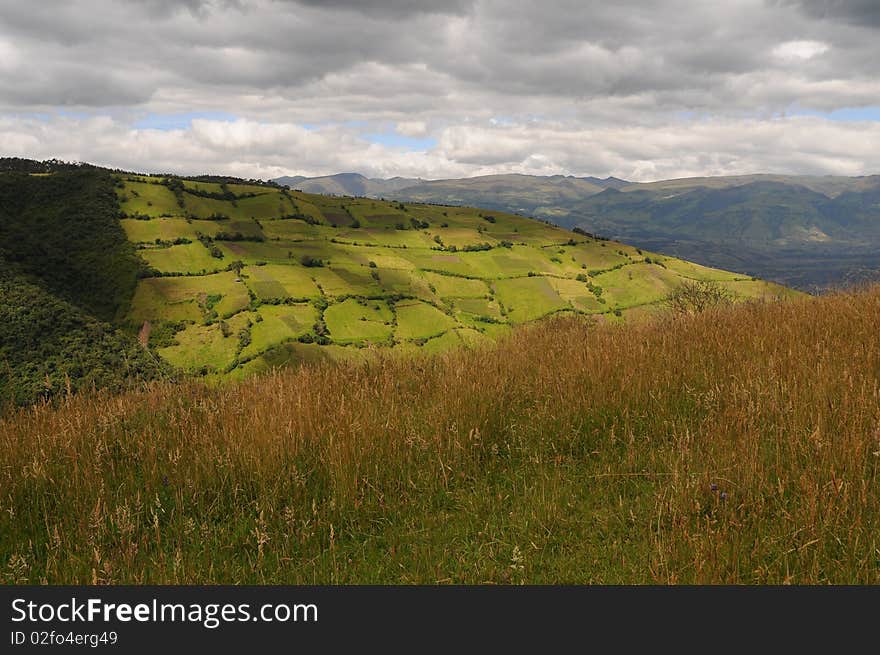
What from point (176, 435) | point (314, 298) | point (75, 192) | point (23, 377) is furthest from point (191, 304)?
point (176, 435)

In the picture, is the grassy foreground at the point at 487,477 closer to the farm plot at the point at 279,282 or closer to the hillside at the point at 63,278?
the hillside at the point at 63,278

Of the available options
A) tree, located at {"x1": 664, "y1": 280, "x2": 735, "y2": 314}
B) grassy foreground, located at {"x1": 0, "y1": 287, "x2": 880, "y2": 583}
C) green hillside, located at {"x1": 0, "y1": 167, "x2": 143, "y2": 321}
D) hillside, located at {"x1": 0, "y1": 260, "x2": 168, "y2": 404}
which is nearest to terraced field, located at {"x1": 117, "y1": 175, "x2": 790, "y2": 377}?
green hillside, located at {"x1": 0, "y1": 167, "x2": 143, "y2": 321}

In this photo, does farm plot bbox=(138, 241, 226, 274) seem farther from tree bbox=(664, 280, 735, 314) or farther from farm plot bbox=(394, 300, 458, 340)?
tree bbox=(664, 280, 735, 314)

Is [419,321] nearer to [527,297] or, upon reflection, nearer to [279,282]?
[527,297]

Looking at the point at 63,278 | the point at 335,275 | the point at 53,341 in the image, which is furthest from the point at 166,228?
the point at 53,341

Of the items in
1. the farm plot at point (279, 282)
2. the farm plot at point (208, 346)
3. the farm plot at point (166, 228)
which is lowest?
the farm plot at point (208, 346)

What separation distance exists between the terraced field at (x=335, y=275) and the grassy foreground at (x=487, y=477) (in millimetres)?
82863

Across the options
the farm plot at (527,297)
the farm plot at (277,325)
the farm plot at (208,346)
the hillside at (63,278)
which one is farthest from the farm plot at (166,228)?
the farm plot at (527,297)

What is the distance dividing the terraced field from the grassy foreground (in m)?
82.9

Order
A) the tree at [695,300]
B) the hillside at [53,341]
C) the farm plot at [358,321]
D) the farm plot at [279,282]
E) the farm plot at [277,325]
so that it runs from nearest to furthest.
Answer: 1. the tree at [695,300]
2. the hillside at [53,341]
3. the farm plot at [277,325]
4. the farm plot at [358,321]
5. the farm plot at [279,282]

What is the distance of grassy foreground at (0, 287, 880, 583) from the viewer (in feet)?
10.3

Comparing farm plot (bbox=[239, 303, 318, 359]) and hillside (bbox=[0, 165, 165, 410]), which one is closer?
hillside (bbox=[0, 165, 165, 410])

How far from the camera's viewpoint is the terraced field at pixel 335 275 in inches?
4222

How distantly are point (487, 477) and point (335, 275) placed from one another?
443ft
